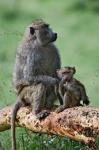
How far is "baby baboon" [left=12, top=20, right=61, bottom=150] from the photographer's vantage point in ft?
28.3

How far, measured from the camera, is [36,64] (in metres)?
8.88

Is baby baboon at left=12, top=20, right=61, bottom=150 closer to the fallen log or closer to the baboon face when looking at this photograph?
the baboon face

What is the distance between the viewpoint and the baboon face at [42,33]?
8922mm

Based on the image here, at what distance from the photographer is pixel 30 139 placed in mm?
8656

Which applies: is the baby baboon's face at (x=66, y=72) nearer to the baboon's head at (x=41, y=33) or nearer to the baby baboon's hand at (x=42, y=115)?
the baby baboon's hand at (x=42, y=115)

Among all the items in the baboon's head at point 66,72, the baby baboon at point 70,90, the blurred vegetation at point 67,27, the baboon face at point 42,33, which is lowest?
the blurred vegetation at point 67,27

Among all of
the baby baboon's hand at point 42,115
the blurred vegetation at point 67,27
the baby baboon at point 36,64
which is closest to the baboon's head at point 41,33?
the baby baboon at point 36,64

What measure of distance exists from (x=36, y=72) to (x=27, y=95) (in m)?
0.30

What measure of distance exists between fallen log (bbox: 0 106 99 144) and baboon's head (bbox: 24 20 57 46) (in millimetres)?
806

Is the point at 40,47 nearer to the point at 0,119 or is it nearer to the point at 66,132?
the point at 0,119

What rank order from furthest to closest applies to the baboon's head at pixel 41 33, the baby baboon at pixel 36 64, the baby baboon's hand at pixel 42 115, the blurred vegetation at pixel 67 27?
the blurred vegetation at pixel 67 27
the baboon's head at pixel 41 33
the baby baboon at pixel 36 64
the baby baboon's hand at pixel 42 115

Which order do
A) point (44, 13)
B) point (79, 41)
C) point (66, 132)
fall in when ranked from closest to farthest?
point (66, 132) < point (79, 41) < point (44, 13)

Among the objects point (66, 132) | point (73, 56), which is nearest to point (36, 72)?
point (66, 132)

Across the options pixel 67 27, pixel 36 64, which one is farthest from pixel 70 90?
pixel 67 27
